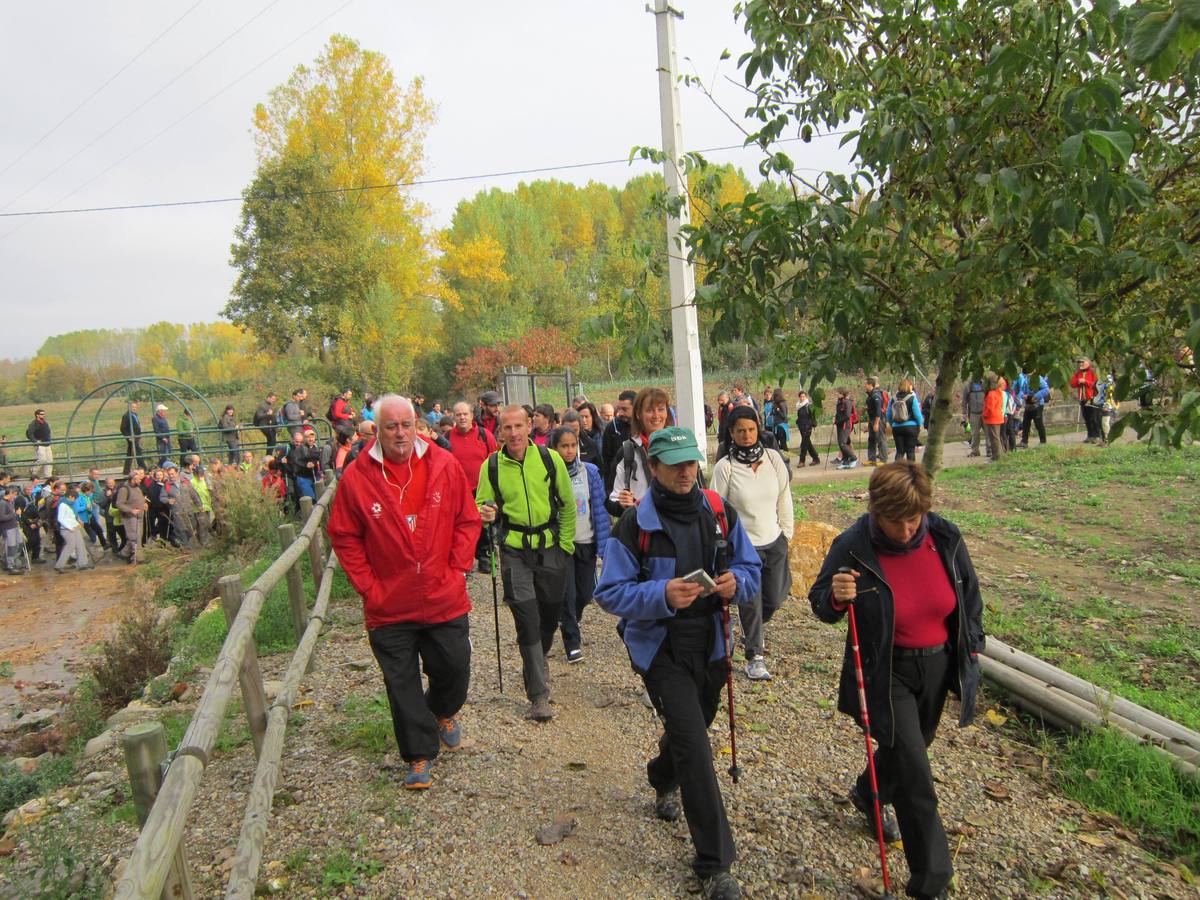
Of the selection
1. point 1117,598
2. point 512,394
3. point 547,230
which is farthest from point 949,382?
point 547,230

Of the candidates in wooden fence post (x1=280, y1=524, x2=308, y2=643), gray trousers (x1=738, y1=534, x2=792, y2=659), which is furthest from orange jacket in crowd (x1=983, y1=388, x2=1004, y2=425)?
wooden fence post (x1=280, y1=524, x2=308, y2=643)

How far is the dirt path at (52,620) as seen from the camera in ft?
31.1

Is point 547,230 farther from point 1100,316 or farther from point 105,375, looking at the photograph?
point 1100,316

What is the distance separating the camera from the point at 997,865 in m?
3.53

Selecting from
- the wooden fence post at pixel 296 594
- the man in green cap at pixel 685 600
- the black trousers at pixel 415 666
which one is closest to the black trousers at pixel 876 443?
the wooden fence post at pixel 296 594

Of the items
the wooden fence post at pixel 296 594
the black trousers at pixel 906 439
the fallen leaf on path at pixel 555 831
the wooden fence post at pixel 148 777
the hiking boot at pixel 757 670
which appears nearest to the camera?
the wooden fence post at pixel 148 777

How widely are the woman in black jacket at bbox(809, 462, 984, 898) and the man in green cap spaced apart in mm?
460

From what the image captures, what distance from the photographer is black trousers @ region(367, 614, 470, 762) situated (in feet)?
13.6

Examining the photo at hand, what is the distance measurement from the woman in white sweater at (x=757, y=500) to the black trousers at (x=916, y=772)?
192cm

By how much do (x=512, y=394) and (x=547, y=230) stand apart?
36.5 metres

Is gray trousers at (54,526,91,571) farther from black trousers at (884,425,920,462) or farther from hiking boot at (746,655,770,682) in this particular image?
black trousers at (884,425,920,462)

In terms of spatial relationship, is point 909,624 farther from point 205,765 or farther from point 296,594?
point 296,594

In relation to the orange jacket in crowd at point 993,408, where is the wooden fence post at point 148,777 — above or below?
below

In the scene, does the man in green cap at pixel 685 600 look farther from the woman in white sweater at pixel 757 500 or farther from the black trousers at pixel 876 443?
the black trousers at pixel 876 443
